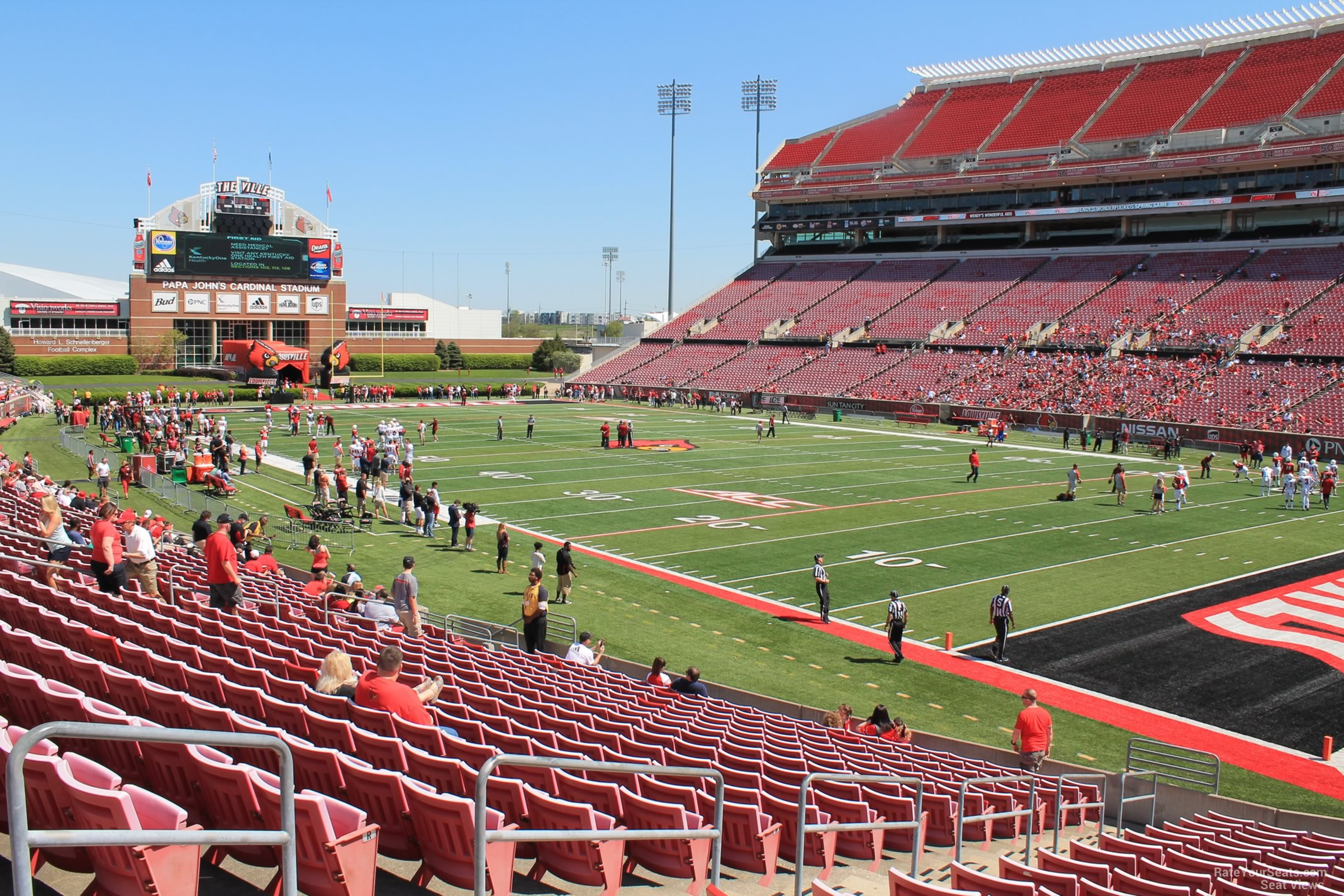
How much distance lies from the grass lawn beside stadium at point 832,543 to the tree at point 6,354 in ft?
113

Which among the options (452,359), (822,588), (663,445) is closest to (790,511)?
(822,588)

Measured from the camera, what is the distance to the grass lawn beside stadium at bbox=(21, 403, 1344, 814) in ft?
53.6

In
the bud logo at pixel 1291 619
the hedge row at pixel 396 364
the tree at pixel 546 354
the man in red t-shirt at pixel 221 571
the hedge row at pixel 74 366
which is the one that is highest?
the tree at pixel 546 354

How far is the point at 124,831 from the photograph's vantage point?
303cm

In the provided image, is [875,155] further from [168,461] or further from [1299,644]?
[1299,644]

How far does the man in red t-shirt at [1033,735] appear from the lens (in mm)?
11570

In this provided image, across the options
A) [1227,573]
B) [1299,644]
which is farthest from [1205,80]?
[1299,644]

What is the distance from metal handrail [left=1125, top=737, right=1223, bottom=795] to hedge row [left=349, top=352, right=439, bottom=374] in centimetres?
8024

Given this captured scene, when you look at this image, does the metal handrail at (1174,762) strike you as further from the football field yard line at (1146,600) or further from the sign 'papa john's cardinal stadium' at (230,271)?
the sign 'papa john's cardinal stadium' at (230,271)

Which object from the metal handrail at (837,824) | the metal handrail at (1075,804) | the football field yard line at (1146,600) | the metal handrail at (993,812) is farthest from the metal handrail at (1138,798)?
the football field yard line at (1146,600)

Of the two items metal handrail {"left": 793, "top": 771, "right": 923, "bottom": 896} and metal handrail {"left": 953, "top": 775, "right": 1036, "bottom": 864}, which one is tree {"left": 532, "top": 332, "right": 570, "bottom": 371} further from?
metal handrail {"left": 793, "top": 771, "right": 923, "bottom": 896}

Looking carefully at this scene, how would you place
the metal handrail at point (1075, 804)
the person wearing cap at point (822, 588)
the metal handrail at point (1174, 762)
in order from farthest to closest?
the person wearing cap at point (822, 588) → the metal handrail at point (1174, 762) → the metal handrail at point (1075, 804)

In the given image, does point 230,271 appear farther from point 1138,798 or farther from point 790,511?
point 1138,798

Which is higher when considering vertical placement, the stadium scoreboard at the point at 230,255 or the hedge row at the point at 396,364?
the stadium scoreboard at the point at 230,255
